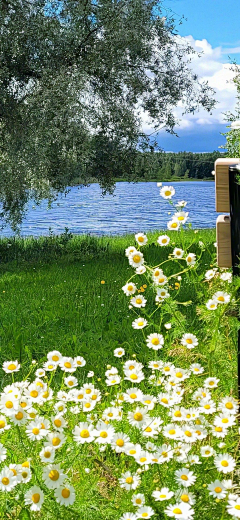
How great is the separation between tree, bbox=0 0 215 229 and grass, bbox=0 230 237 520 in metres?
1.71

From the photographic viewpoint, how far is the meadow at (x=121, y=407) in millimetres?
1896

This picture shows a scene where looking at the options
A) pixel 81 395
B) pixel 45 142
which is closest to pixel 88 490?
pixel 81 395

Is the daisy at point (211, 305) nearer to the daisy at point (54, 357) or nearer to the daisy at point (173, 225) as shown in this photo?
the daisy at point (173, 225)

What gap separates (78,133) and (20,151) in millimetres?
1327

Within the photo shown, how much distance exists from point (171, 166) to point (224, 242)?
28.7ft

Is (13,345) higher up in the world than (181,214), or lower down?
lower down

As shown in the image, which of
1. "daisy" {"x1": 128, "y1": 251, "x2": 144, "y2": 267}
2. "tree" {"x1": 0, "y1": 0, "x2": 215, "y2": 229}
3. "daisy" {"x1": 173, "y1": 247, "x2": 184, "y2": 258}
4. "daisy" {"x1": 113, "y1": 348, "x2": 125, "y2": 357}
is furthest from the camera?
"tree" {"x1": 0, "y1": 0, "x2": 215, "y2": 229}

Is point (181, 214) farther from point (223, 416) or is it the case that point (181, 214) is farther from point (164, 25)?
point (164, 25)

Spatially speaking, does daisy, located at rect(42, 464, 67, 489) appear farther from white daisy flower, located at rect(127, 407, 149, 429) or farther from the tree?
the tree

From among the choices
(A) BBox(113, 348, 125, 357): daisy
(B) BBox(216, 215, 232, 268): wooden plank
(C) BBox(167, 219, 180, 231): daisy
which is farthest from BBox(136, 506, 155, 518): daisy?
(C) BBox(167, 219, 180, 231): daisy

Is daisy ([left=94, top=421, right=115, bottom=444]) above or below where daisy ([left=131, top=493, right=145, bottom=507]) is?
above

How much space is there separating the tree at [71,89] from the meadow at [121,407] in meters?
3.73

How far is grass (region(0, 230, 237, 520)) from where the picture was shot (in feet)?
7.29

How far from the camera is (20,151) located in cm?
955
